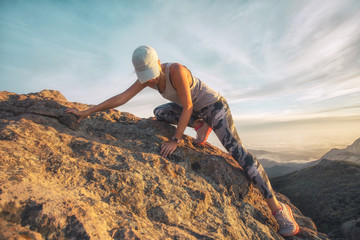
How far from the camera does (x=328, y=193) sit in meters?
6.32

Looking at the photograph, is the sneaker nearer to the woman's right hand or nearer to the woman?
the woman

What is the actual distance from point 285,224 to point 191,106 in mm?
2417

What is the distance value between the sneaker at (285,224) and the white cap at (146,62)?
301 centimetres

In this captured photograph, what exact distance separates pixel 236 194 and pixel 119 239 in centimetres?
229

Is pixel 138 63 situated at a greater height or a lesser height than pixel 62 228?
greater

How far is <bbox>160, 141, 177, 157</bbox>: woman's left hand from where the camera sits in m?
3.27

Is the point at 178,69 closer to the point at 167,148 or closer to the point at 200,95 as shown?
the point at 200,95

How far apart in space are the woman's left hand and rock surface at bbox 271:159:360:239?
4.45 m

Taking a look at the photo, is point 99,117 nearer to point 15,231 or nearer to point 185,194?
point 185,194

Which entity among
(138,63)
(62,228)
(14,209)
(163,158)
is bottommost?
(62,228)

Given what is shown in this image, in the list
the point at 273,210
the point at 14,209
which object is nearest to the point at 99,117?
the point at 14,209

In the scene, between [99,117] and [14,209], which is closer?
[14,209]

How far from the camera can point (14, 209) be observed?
59.6 inches

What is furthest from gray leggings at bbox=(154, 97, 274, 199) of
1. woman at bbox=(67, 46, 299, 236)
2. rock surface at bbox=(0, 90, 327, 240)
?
A: rock surface at bbox=(0, 90, 327, 240)
